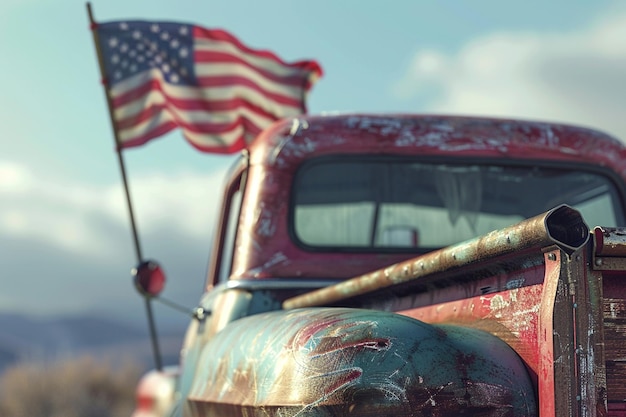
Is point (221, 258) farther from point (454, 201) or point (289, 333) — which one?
point (289, 333)

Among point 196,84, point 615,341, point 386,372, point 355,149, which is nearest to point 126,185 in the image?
point 196,84

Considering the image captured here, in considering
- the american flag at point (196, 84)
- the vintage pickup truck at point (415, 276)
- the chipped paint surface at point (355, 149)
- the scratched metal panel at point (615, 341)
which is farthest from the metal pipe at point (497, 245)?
the american flag at point (196, 84)

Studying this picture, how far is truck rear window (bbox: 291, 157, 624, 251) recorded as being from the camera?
3215mm

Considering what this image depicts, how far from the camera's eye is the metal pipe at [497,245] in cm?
153

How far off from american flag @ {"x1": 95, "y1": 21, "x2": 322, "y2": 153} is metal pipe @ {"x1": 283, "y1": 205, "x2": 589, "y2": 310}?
406cm

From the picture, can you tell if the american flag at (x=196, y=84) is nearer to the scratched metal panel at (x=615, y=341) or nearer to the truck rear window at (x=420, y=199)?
the truck rear window at (x=420, y=199)

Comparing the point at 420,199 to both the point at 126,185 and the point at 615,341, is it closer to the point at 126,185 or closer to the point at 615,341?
the point at 615,341

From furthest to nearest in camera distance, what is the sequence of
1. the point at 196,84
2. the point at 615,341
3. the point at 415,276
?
the point at 196,84
the point at 415,276
the point at 615,341

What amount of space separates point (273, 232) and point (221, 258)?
34.8 inches

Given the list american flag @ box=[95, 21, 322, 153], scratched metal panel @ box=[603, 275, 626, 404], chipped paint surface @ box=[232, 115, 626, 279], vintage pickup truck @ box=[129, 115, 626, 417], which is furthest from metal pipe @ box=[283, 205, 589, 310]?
american flag @ box=[95, 21, 322, 153]

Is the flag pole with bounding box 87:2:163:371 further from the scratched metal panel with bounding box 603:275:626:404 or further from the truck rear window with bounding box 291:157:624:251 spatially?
the scratched metal panel with bounding box 603:275:626:404

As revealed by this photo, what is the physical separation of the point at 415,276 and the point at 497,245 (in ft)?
1.24

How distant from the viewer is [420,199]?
328 cm

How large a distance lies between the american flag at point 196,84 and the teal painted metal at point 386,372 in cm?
449
